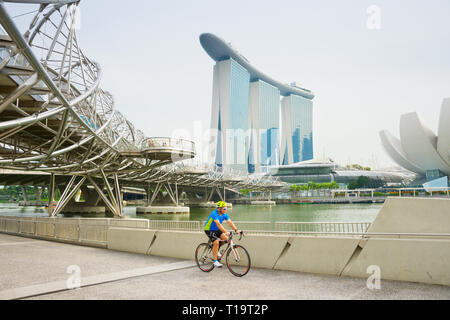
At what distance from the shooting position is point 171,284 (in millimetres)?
6629

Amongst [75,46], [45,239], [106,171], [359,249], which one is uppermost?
[75,46]

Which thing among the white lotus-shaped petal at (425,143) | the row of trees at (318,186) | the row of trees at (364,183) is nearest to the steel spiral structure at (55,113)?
the white lotus-shaped petal at (425,143)

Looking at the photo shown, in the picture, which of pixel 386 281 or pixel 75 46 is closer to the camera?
pixel 386 281

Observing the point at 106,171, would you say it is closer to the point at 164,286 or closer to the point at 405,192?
the point at 164,286

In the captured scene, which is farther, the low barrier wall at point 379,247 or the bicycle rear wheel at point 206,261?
the bicycle rear wheel at point 206,261

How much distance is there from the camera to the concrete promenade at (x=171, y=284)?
580 cm

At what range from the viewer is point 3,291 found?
6.20m

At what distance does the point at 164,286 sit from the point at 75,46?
18.7 m

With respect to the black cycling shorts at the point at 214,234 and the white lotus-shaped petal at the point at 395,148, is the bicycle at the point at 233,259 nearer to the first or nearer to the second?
the black cycling shorts at the point at 214,234

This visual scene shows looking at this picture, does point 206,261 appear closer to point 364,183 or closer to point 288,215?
point 288,215

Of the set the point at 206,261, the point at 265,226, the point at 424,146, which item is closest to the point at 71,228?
the point at 265,226

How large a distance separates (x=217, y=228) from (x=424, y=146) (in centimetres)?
10639

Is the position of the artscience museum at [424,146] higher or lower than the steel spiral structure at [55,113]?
higher
